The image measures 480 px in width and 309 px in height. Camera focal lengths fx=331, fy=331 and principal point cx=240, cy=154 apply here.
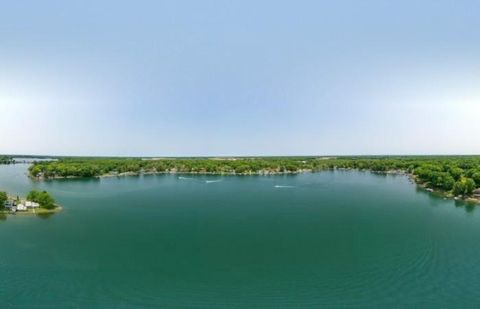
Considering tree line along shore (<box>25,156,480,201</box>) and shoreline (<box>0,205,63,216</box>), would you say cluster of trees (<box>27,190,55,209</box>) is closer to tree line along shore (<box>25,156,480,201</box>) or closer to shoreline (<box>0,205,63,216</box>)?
shoreline (<box>0,205,63,216</box>)

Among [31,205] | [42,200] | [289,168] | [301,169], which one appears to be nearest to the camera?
[31,205]

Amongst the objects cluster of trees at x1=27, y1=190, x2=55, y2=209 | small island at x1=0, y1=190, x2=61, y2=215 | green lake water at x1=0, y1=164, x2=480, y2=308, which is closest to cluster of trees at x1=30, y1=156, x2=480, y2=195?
green lake water at x1=0, y1=164, x2=480, y2=308

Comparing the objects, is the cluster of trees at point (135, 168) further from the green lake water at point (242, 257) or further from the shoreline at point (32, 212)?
the shoreline at point (32, 212)

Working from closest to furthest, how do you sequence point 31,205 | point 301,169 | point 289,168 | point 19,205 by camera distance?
1. point 19,205
2. point 31,205
3. point 289,168
4. point 301,169

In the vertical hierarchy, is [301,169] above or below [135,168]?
below

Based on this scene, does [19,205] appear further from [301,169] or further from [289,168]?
[301,169]

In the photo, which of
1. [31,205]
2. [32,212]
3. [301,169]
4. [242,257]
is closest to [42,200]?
[31,205]
